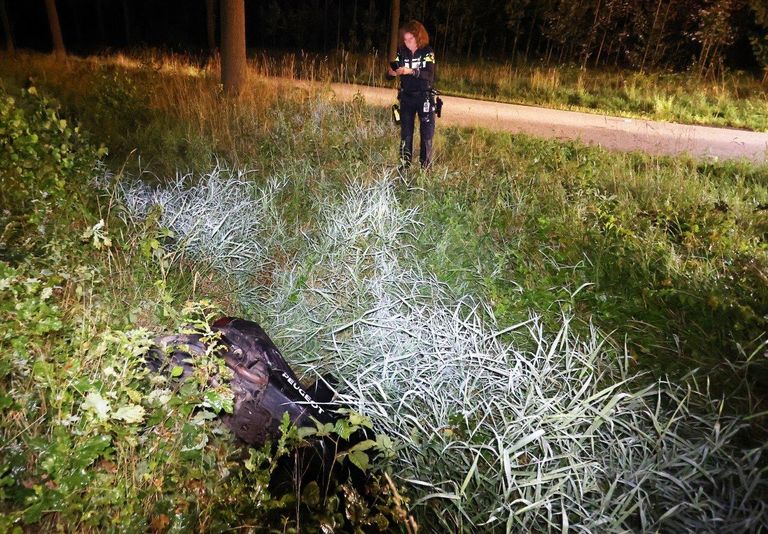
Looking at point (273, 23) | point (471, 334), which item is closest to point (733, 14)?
point (471, 334)

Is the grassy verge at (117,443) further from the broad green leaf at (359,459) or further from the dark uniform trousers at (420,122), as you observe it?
the dark uniform trousers at (420,122)

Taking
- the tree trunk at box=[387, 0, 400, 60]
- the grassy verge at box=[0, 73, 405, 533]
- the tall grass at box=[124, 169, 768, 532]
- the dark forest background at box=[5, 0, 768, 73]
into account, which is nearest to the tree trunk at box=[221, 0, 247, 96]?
the tree trunk at box=[387, 0, 400, 60]

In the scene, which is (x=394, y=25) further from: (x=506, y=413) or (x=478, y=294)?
(x=506, y=413)

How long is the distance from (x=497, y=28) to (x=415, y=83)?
57.6 ft

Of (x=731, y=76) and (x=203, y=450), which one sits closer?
(x=203, y=450)

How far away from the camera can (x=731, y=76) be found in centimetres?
1258

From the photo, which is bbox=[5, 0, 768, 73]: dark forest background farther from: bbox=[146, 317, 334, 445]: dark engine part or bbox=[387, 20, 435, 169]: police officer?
bbox=[146, 317, 334, 445]: dark engine part

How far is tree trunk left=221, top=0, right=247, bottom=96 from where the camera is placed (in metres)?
8.62

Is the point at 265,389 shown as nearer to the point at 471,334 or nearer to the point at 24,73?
the point at 471,334

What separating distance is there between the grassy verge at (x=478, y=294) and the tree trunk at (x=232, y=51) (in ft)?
5.94

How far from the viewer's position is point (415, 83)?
607cm

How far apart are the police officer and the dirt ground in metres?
2.53

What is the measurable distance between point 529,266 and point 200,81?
770 centimetres

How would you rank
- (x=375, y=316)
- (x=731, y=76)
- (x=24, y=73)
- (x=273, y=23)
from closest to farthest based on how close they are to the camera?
1. (x=375, y=316)
2. (x=24, y=73)
3. (x=731, y=76)
4. (x=273, y=23)
